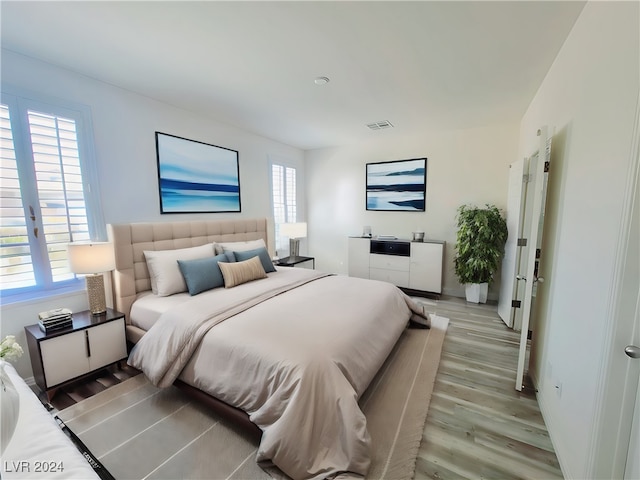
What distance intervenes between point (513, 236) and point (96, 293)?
14.8 ft

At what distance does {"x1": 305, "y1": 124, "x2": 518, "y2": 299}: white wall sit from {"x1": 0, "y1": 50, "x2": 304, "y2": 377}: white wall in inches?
92.3

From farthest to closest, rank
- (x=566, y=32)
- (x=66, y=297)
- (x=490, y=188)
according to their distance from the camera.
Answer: (x=490, y=188), (x=66, y=297), (x=566, y=32)

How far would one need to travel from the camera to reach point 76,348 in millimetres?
2154

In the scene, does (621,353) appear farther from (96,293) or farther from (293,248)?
(293,248)

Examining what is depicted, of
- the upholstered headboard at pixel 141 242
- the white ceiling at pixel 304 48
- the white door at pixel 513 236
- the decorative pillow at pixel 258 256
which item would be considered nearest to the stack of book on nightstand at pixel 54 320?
the upholstered headboard at pixel 141 242

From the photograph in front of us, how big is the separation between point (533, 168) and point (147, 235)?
4.17 m

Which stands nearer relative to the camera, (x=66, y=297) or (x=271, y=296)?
(x=66, y=297)

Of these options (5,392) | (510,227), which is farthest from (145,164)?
(510,227)

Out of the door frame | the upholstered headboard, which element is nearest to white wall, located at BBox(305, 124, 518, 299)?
the upholstered headboard

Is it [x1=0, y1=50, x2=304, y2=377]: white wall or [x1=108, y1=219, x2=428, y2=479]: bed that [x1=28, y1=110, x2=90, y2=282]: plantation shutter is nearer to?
[x1=0, y1=50, x2=304, y2=377]: white wall

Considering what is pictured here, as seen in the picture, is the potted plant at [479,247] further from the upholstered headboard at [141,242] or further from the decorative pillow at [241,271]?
the upholstered headboard at [141,242]

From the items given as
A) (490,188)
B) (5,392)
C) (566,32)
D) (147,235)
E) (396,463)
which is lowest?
(396,463)

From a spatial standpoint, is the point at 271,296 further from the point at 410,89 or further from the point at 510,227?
the point at 510,227

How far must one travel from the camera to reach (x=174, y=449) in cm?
163
